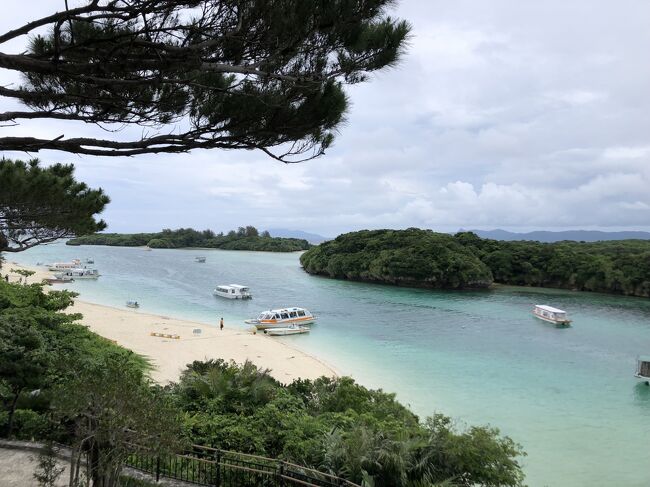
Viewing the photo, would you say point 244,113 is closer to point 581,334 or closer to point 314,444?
point 314,444

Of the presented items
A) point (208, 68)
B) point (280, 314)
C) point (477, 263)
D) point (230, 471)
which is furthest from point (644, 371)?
point (477, 263)

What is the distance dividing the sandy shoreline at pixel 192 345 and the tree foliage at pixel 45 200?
5126 millimetres

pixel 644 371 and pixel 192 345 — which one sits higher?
pixel 644 371

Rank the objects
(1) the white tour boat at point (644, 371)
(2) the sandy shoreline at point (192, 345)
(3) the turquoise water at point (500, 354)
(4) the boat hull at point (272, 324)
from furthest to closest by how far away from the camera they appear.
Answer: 1. (4) the boat hull at point (272, 324)
2. (1) the white tour boat at point (644, 371)
3. (2) the sandy shoreline at point (192, 345)
4. (3) the turquoise water at point (500, 354)

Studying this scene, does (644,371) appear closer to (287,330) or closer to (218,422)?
(287,330)

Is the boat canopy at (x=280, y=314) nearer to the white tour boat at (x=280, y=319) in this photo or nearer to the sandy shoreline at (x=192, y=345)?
the white tour boat at (x=280, y=319)

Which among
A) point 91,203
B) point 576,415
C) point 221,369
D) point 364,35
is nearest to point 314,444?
point 221,369

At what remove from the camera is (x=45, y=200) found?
12016 mm

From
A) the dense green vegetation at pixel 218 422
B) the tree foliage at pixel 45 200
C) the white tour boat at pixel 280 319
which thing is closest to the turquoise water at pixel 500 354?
the white tour boat at pixel 280 319

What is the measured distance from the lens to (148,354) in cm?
2095

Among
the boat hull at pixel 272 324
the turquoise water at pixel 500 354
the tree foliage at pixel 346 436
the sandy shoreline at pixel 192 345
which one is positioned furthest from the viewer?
the boat hull at pixel 272 324

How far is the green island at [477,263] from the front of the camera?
51219 mm

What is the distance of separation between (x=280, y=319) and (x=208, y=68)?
2597 cm

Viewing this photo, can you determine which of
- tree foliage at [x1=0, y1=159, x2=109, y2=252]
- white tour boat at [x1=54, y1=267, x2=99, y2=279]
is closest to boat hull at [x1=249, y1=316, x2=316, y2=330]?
tree foliage at [x1=0, y1=159, x2=109, y2=252]
